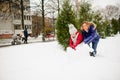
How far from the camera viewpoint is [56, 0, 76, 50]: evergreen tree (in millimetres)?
12109

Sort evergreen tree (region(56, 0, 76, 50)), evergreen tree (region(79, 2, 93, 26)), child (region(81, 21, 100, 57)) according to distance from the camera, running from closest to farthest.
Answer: child (region(81, 21, 100, 57)) → evergreen tree (region(56, 0, 76, 50)) → evergreen tree (region(79, 2, 93, 26))

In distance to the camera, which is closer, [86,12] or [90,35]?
[90,35]

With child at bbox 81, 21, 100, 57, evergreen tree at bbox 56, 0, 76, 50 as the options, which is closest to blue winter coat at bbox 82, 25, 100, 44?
child at bbox 81, 21, 100, 57

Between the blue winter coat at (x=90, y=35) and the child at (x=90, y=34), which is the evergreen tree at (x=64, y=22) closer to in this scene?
the blue winter coat at (x=90, y=35)

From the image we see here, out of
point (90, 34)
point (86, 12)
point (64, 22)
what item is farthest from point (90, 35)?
point (86, 12)

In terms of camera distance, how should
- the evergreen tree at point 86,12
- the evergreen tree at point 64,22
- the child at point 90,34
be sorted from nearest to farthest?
the child at point 90,34
the evergreen tree at point 64,22
the evergreen tree at point 86,12

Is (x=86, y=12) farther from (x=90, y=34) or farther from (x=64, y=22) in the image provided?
(x=90, y=34)

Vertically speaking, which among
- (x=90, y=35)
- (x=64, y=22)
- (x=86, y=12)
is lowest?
(x=90, y=35)

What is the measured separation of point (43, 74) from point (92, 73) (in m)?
1.49

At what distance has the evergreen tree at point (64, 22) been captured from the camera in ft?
39.7

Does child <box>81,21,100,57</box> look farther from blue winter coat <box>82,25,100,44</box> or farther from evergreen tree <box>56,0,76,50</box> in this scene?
evergreen tree <box>56,0,76,50</box>

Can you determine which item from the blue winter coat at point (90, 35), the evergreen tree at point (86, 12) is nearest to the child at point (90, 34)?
the blue winter coat at point (90, 35)

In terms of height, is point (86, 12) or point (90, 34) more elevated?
point (86, 12)

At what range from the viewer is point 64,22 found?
39.8ft
